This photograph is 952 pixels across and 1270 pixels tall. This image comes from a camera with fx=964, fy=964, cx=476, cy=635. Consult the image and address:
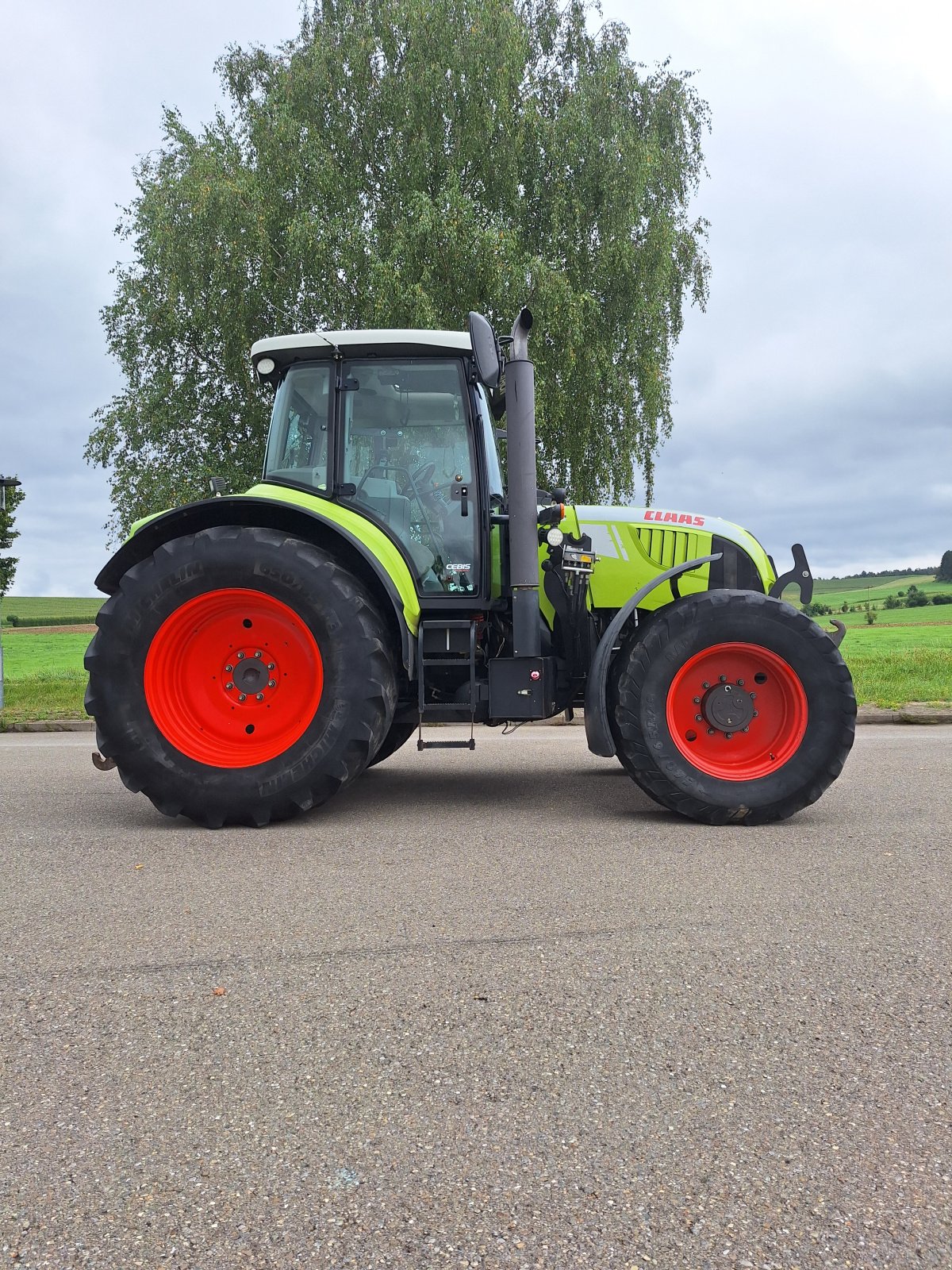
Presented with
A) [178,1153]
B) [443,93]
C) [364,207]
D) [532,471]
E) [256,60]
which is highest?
[256,60]

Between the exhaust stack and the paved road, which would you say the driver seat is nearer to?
the exhaust stack

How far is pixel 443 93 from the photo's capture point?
16703mm

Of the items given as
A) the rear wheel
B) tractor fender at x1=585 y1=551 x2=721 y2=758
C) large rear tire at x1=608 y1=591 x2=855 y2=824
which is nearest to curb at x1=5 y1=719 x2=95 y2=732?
the rear wheel

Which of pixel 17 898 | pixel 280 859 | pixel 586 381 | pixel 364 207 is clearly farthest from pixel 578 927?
pixel 364 207

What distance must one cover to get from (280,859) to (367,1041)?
1887mm

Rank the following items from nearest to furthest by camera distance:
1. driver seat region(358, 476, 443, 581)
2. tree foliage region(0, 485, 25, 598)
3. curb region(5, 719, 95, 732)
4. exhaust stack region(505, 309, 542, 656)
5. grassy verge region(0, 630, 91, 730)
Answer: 1. exhaust stack region(505, 309, 542, 656)
2. driver seat region(358, 476, 443, 581)
3. curb region(5, 719, 95, 732)
4. grassy verge region(0, 630, 91, 730)
5. tree foliage region(0, 485, 25, 598)

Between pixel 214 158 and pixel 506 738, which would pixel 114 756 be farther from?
pixel 214 158

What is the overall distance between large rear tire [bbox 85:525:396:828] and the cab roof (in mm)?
1191

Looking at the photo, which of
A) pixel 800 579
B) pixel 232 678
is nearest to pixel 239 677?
pixel 232 678

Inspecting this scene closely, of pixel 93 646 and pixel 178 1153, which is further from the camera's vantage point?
pixel 93 646

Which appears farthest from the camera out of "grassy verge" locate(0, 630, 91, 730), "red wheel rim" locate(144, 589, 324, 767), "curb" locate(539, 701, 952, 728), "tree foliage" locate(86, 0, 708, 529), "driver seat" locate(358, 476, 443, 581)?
"tree foliage" locate(86, 0, 708, 529)

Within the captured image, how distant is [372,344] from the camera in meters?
5.30

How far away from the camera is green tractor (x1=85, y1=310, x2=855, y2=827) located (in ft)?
15.5

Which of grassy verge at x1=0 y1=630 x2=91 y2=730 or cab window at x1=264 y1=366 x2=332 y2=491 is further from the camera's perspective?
grassy verge at x1=0 y1=630 x2=91 y2=730
